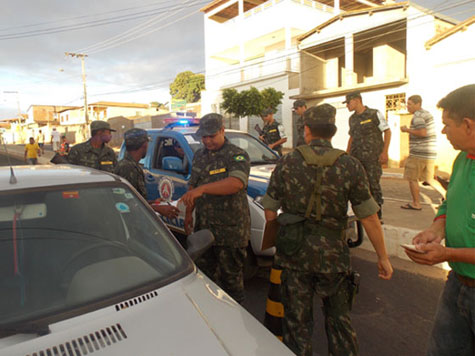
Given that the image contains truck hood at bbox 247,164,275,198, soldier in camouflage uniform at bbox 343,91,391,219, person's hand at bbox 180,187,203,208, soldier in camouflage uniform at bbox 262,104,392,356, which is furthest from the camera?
soldier in camouflage uniform at bbox 343,91,391,219

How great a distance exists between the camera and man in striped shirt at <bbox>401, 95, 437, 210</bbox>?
18.3 feet

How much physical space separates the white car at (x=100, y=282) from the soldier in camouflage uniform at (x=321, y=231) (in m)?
0.57

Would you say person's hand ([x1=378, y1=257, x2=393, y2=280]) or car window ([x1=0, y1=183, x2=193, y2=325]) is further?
person's hand ([x1=378, y1=257, x2=393, y2=280])

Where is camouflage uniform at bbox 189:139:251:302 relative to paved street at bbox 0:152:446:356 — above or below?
above

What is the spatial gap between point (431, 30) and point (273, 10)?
661 inches

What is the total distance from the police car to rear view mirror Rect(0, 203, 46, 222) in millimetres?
2166

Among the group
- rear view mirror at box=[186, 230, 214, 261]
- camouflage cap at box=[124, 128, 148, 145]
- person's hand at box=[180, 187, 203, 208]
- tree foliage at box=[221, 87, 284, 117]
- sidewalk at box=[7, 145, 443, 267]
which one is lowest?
sidewalk at box=[7, 145, 443, 267]

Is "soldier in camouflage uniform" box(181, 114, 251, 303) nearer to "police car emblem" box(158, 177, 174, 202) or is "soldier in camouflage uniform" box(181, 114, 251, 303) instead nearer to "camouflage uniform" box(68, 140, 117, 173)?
"police car emblem" box(158, 177, 174, 202)

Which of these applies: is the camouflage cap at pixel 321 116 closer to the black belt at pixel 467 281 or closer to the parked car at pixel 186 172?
the black belt at pixel 467 281

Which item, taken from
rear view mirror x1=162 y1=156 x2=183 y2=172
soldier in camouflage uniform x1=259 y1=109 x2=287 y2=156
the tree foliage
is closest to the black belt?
rear view mirror x1=162 y1=156 x2=183 y2=172

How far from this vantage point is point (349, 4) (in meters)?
33.3

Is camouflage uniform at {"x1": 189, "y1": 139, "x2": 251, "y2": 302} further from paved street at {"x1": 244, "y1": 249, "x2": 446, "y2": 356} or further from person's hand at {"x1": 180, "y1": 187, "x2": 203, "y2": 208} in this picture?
paved street at {"x1": 244, "y1": 249, "x2": 446, "y2": 356}

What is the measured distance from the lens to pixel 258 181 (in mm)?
4074

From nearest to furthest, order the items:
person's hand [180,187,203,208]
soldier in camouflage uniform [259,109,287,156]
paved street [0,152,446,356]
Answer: person's hand [180,187,203,208] < paved street [0,152,446,356] < soldier in camouflage uniform [259,109,287,156]
